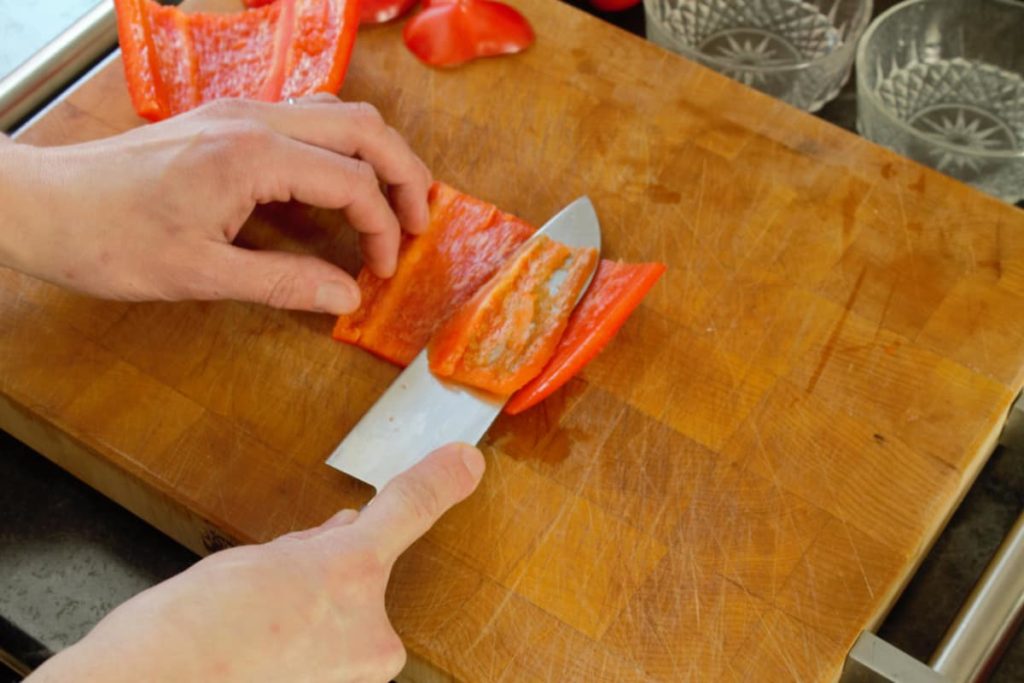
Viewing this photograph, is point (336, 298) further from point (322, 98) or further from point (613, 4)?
point (613, 4)

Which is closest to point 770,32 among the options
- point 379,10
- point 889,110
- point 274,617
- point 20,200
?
point 889,110

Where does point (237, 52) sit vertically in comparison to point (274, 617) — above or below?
above

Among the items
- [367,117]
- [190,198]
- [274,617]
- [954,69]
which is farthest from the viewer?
[954,69]

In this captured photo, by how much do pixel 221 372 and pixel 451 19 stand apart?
0.70m

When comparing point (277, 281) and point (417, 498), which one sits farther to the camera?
point (277, 281)

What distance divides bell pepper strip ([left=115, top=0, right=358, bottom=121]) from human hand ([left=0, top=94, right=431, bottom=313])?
0.85ft

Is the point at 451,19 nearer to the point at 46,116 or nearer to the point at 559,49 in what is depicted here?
the point at 559,49

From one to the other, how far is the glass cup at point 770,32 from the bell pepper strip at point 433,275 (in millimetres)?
514

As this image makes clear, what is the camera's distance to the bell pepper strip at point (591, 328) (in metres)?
1.51

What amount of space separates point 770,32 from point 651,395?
886 millimetres

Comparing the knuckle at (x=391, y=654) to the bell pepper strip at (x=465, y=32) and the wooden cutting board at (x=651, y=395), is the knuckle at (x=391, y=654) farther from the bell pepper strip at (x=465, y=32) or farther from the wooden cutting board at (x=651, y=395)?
the bell pepper strip at (x=465, y=32)

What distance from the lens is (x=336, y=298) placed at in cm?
156

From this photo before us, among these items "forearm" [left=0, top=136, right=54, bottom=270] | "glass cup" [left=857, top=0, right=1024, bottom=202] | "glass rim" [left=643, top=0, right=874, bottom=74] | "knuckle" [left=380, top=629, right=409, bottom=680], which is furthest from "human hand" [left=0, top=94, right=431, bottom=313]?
"glass cup" [left=857, top=0, right=1024, bottom=202]

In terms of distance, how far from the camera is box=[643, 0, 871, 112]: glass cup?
6.41ft
